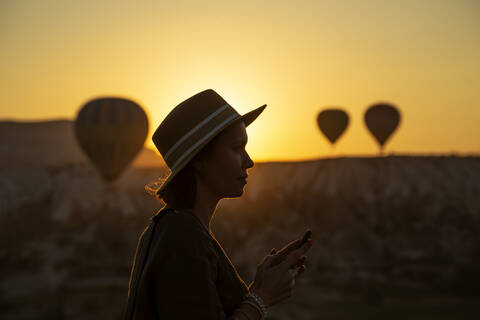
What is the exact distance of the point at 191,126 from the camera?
265 centimetres

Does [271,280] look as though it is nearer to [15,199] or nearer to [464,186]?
[464,186]

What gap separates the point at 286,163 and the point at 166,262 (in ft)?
174

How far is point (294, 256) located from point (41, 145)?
144898 millimetres

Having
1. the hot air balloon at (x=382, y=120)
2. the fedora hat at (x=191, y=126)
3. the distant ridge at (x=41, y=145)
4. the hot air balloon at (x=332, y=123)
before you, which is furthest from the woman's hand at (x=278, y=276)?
the distant ridge at (x=41, y=145)

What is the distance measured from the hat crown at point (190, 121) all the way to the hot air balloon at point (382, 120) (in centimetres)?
5393

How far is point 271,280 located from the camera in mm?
2578

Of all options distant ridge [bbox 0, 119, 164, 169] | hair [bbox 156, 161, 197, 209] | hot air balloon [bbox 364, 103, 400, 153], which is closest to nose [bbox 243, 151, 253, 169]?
hair [bbox 156, 161, 197, 209]

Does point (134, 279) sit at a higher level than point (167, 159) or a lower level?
lower

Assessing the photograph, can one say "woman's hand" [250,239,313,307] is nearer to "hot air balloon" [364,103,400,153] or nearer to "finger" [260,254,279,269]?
"finger" [260,254,279,269]

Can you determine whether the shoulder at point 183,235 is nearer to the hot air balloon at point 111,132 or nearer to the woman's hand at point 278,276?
the woman's hand at point 278,276

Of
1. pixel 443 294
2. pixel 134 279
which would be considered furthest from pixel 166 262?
pixel 443 294

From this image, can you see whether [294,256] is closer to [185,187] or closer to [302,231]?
[185,187]

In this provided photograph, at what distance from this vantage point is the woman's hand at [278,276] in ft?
8.39

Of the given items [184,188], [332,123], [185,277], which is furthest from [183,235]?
[332,123]
